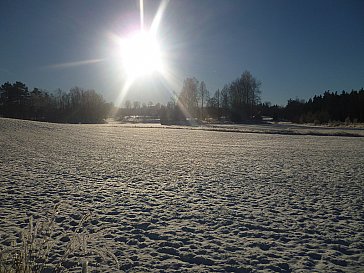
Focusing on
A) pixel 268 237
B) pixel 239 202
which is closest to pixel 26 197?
pixel 239 202

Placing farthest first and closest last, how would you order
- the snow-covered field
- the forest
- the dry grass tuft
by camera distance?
the forest → the snow-covered field → the dry grass tuft

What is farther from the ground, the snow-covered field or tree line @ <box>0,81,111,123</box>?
tree line @ <box>0,81,111,123</box>

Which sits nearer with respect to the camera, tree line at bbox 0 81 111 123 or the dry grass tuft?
the dry grass tuft

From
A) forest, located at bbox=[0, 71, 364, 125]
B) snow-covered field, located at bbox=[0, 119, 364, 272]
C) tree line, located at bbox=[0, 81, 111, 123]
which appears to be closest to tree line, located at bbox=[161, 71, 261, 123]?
forest, located at bbox=[0, 71, 364, 125]

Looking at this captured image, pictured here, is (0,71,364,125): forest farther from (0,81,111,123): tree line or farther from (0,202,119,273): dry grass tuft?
(0,202,119,273): dry grass tuft

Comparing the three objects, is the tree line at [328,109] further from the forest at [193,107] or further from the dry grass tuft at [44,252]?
the dry grass tuft at [44,252]

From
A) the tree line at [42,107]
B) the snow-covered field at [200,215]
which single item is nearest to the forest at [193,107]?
the tree line at [42,107]

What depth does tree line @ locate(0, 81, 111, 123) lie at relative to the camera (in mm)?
94125

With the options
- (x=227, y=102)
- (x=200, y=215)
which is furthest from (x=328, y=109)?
(x=200, y=215)

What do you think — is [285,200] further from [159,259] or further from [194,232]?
[159,259]

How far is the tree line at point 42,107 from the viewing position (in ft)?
309

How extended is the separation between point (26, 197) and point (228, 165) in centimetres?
1148

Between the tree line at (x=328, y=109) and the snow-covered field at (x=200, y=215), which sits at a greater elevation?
the tree line at (x=328, y=109)

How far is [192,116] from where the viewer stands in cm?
9944
